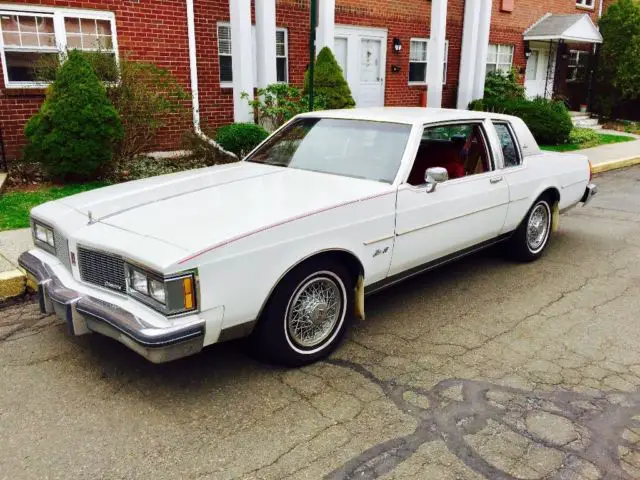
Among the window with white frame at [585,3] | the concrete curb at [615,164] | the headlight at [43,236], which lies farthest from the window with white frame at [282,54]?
the window with white frame at [585,3]

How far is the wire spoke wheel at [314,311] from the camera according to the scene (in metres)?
3.61

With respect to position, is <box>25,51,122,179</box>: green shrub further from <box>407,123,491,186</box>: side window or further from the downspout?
<box>407,123,491,186</box>: side window

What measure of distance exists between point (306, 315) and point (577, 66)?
21329 mm

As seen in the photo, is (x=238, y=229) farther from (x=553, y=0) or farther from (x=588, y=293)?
(x=553, y=0)

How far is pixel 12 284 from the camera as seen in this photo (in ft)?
16.0

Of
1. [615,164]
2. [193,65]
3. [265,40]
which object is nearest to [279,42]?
[265,40]

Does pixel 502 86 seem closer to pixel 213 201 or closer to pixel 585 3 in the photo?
pixel 585 3

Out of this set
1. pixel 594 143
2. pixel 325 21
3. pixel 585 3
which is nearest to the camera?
pixel 325 21

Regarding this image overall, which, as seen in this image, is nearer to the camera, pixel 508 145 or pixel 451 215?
pixel 451 215

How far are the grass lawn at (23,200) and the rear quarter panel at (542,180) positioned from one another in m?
5.18

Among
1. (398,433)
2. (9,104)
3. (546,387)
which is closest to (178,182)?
(398,433)

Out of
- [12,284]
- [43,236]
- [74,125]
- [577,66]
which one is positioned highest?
[577,66]

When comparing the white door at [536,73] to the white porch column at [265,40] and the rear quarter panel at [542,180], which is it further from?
the rear quarter panel at [542,180]

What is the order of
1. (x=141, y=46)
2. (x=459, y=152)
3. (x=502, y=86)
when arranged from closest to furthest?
(x=459, y=152), (x=141, y=46), (x=502, y=86)
